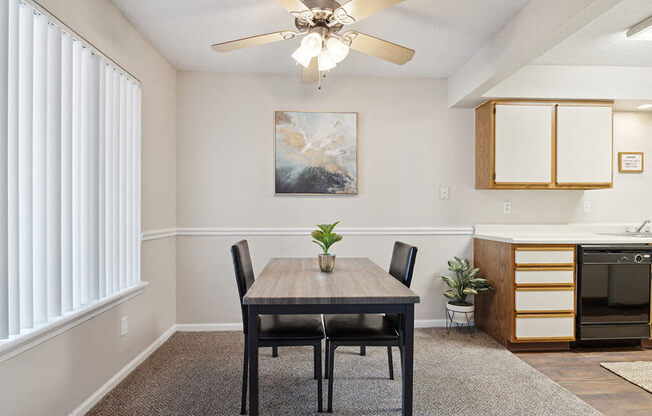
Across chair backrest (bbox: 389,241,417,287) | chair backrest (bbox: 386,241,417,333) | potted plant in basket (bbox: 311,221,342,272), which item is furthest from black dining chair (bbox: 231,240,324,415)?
chair backrest (bbox: 389,241,417,287)

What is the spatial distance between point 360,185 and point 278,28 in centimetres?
158

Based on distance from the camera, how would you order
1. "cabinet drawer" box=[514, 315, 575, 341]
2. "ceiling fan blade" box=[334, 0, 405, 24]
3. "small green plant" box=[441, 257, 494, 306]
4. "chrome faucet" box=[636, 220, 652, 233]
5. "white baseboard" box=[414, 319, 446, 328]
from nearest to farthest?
1. "ceiling fan blade" box=[334, 0, 405, 24]
2. "cabinet drawer" box=[514, 315, 575, 341]
3. "small green plant" box=[441, 257, 494, 306]
4. "chrome faucet" box=[636, 220, 652, 233]
5. "white baseboard" box=[414, 319, 446, 328]

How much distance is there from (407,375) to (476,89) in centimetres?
233

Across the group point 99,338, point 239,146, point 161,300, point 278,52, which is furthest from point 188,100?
point 99,338

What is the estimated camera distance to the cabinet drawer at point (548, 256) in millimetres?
3023

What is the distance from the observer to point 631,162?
12.3 feet

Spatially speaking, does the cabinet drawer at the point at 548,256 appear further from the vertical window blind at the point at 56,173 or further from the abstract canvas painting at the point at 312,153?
the vertical window blind at the point at 56,173

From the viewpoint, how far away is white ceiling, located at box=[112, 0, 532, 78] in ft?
7.74

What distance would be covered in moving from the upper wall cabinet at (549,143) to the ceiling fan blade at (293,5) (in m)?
2.21

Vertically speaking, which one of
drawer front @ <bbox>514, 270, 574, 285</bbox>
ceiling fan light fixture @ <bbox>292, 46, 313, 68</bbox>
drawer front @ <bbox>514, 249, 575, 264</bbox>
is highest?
ceiling fan light fixture @ <bbox>292, 46, 313, 68</bbox>

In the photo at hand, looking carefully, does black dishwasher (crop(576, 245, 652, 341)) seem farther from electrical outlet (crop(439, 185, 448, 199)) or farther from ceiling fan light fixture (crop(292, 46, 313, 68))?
ceiling fan light fixture (crop(292, 46, 313, 68))

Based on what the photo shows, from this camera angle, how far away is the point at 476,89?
308cm

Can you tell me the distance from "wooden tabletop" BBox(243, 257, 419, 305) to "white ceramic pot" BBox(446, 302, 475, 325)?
1323 millimetres

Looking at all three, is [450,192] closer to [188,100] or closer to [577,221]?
[577,221]
